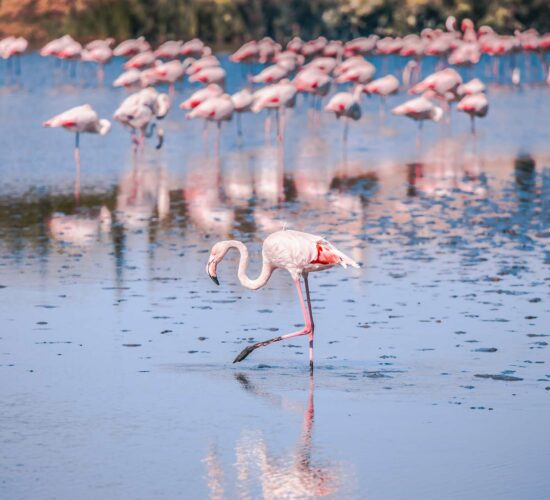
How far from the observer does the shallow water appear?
6793mm

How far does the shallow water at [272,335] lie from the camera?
679 centimetres

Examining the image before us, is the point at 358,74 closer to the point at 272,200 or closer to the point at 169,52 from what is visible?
the point at 169,52

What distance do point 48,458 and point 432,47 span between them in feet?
95.3

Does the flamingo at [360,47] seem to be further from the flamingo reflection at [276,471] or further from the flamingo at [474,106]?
the flamingo reflection at [276,471]

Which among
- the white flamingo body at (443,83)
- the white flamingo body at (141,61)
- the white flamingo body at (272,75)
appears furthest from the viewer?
the white flamingo body at (141,61)

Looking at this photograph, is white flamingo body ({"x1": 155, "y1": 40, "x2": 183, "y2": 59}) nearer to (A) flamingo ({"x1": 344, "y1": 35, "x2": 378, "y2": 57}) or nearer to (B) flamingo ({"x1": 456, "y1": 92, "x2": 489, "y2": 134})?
(A) flamingo ({"x1": 344, "y1": 35, "x2": 378, "y2": 57})

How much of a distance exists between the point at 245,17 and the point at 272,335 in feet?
121

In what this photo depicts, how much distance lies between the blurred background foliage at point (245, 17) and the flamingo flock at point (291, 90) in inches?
46.5

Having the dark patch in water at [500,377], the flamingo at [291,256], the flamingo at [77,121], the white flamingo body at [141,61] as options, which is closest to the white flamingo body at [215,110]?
the flamingo at [77,121]

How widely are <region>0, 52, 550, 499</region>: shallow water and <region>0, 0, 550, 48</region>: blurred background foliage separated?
25.6 m

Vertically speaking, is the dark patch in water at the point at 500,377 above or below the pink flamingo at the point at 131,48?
below

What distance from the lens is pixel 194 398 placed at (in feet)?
26.1

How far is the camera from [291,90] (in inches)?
901

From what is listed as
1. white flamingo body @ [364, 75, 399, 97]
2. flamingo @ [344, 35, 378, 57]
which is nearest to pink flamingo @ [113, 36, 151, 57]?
flamingo @ [344, 35, 378, 57]
